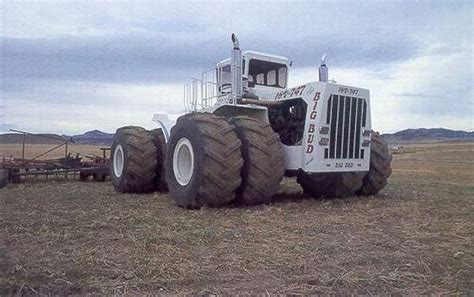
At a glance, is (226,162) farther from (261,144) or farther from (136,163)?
(136,163)

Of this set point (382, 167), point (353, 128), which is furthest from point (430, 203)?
point (353, 128)

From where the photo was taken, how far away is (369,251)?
209 inches

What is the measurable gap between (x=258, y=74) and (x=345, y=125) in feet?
8.59

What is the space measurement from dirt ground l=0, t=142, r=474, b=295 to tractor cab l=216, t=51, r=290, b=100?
9.14ft

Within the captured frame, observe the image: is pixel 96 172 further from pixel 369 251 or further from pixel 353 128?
pixel 369 251

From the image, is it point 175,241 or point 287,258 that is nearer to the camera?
point 287,258

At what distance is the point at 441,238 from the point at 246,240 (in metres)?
2.36

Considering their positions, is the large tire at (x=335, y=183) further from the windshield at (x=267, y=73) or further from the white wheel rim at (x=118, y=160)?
the white wheel rim at (x=118, y=160)

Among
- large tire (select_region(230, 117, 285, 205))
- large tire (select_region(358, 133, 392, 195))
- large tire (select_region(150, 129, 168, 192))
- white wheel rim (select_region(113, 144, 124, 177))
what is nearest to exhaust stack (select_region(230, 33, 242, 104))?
large tire (select_region(230, 117, 285, 205))

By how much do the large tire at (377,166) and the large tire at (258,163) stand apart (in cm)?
267

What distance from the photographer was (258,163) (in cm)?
788

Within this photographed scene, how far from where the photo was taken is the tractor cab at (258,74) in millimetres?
10367

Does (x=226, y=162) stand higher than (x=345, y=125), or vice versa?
(x=345, y=125)

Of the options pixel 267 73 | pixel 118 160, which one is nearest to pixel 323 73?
pixel 267 73
